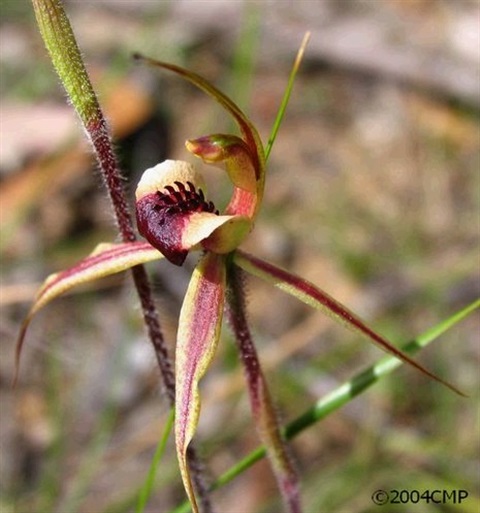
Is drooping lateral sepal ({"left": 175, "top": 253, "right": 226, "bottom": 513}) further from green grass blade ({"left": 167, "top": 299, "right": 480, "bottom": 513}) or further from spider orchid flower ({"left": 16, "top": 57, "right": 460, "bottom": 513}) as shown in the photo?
green grass blade ({"left": 167, "top": 299, "right": 480, "bottom": 513})

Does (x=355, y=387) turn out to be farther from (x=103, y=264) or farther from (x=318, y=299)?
(x=103, y=264)

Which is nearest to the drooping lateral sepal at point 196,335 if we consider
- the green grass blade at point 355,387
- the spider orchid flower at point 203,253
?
the spider orchid flower at point 203,253

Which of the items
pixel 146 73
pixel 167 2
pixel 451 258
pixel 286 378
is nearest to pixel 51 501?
pixel 286 378

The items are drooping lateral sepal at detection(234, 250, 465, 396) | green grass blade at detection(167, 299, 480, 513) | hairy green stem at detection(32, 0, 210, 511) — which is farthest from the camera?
green grass blade at detection(167, 299, 480, 513)

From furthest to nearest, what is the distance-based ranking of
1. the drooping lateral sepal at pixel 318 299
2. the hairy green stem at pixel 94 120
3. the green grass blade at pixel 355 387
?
the green grass blade at pixel 355 387, the drooping lateral sepal at pixel 318 299, the hairy green stem at pixel 94 120

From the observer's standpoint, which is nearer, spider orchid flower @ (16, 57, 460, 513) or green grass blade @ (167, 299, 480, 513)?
spider orchid flower @ (16, 57, 460, 513)

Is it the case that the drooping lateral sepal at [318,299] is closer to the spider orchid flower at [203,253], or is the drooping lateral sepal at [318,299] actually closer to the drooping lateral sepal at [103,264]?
the spider orchid flower at [203,253]

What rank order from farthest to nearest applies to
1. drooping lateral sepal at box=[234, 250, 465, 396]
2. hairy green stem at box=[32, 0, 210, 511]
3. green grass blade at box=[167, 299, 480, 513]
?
green grass blade at box=[167, 299, 480, 513], drooping lateral sepal at box=[234, 250, 465, 396], hairy green stem at box=[32, 0, 210, 511]

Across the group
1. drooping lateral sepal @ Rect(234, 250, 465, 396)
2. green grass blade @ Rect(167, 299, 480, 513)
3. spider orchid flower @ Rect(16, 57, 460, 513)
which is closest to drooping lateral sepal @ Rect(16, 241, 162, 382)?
spider orchid flower @ Rect(16, 57, 460, 513)
